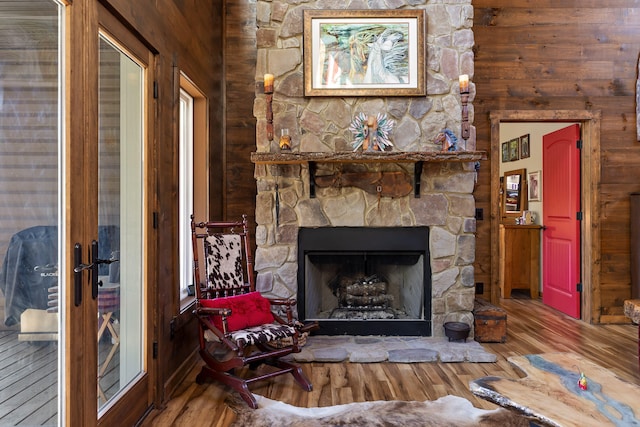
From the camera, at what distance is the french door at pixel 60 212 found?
1.47 m

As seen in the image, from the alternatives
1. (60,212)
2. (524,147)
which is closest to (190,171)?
(60,212)

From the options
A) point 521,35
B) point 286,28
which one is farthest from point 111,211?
point 521,35

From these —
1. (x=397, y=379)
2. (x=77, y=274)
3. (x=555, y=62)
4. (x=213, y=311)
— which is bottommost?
(x=397, y=379)

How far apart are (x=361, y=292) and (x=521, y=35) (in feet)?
10.2

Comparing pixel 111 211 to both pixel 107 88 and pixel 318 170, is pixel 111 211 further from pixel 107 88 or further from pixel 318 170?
pixel 318 170

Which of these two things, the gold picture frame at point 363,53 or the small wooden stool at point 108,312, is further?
the gold picture frame at point 363,53

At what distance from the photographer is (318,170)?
3744 mm

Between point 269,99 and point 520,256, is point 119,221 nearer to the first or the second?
point 269,99

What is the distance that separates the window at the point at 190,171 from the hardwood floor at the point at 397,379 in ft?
2.77

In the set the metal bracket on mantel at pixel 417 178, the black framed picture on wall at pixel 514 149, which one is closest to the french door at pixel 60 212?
the metal bracket on mantel at pixel 417 178

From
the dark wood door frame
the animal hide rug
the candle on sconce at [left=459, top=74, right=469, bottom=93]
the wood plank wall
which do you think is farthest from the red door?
the animal hide rug

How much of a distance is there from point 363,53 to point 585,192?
285 centimetres

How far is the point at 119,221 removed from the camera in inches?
89.0

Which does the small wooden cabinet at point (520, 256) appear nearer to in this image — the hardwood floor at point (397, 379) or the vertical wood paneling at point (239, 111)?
the hardwood floor at point (397, 379)
